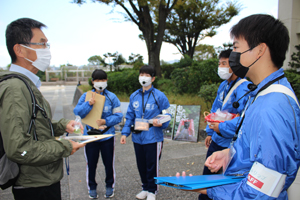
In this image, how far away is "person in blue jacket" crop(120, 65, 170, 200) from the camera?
3268 mm

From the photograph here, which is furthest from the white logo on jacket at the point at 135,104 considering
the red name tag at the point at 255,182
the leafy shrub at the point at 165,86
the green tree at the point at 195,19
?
the green tree at the point at 195,19

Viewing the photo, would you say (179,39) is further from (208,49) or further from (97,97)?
(97,97)

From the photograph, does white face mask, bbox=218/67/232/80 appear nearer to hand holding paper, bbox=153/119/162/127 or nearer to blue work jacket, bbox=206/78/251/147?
blue work jacket, bbox=206/78/251/147

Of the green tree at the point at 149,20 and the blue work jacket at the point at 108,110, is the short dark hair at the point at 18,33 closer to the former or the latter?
the blue work jacket at the point at 108,110

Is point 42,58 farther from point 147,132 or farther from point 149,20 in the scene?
point 149,20

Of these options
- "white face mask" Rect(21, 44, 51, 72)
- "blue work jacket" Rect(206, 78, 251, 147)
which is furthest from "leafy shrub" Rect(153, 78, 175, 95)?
"white face mask" Rect(21, 44, 51, 72)

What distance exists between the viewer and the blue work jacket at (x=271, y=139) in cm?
105

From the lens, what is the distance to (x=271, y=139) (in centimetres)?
105

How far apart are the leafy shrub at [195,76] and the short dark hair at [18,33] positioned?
7.59 metres

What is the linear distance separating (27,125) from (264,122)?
1.59 m

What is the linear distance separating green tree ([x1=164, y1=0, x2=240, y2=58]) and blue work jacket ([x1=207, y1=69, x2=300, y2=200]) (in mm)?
21955

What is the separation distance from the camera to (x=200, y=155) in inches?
202

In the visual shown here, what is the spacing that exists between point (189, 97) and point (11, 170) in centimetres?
795

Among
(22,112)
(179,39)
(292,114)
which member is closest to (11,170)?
(22,112)
